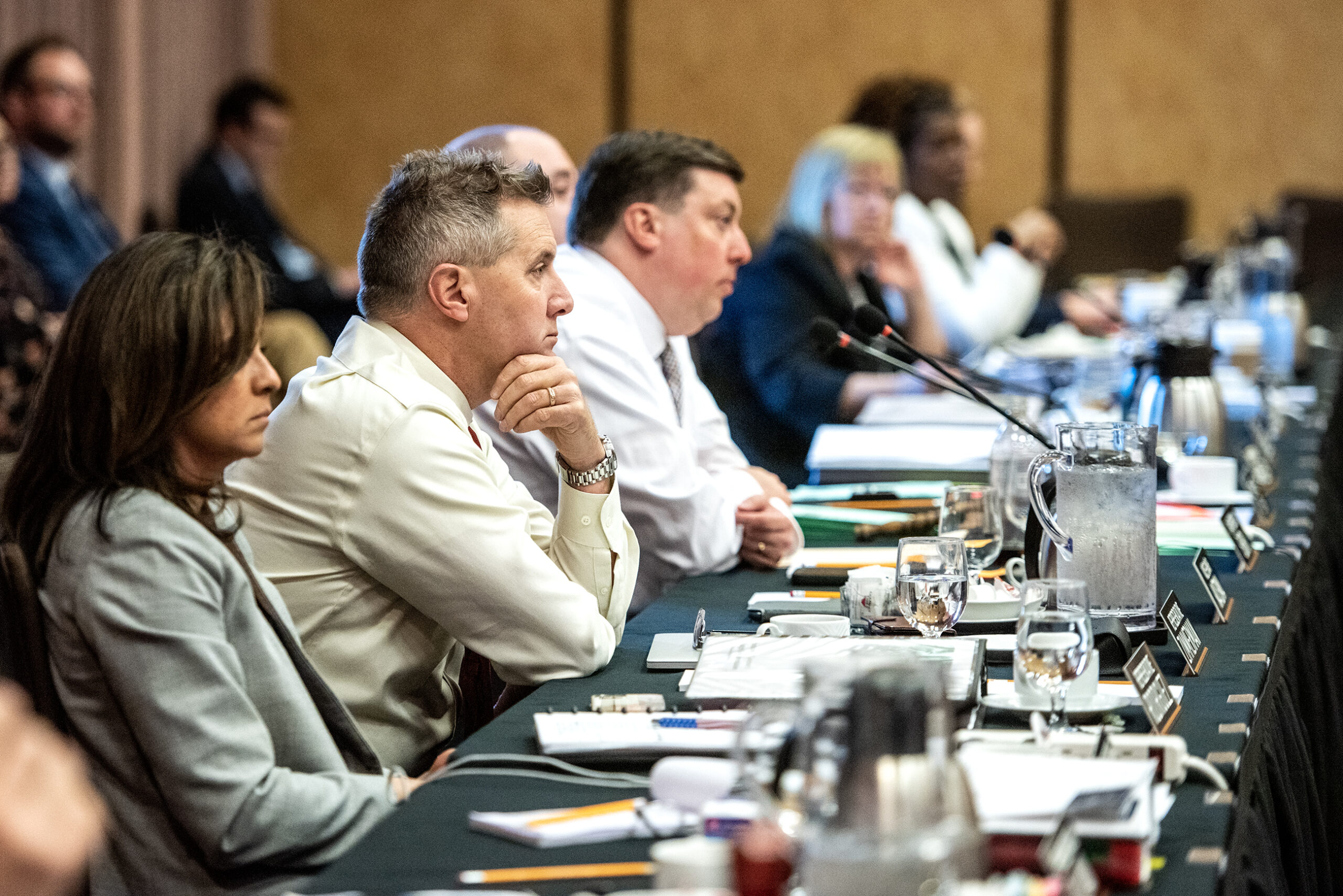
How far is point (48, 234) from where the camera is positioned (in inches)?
208

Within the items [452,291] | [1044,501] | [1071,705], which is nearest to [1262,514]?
[1044,501]

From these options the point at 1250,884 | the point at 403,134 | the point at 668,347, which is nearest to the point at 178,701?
the point at 1250,884

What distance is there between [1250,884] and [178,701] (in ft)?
2.78

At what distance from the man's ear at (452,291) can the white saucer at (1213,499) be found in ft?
3.96

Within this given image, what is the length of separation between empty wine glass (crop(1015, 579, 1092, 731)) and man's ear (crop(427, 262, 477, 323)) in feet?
2.43

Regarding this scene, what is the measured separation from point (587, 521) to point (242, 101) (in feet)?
18.3

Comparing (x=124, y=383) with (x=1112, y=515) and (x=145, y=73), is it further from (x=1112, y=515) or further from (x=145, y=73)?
(x=145, y=73)

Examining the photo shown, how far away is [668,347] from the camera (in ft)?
8.71

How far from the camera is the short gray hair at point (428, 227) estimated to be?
1.82 metres

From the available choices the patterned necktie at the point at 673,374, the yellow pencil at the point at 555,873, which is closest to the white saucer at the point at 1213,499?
the patterned necktie at the point at 673,374

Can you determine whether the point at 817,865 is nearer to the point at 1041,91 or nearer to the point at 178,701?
the point at 178,701

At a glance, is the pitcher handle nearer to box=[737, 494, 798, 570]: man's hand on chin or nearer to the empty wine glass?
the empty wine glass

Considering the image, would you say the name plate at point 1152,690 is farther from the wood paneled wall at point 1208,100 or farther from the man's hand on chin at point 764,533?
the wood paneled wall at point 1208,100

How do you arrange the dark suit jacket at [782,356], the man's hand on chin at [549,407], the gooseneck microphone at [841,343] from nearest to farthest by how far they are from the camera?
the man's hand on chin at [549,407], the gooseneck microphone at [841,343], the dark suit jacket at [782,356]
